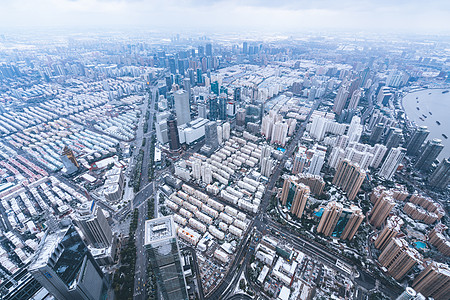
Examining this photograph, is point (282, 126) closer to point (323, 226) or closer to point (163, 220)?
point (323, 226)

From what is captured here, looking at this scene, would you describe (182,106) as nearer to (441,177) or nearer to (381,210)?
(381,210)

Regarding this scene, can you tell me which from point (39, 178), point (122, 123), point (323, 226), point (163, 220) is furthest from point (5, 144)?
point (323, 226)

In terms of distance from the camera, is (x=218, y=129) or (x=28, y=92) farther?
(x=28, y=92)

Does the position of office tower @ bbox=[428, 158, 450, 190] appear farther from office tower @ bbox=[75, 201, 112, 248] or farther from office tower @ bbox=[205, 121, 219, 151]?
office tower @ bbox=[75, 201, 112, 248]

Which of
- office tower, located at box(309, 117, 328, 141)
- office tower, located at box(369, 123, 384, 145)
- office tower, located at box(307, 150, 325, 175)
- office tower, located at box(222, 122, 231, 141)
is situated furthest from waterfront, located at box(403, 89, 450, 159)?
office tower, located at box(222, 122, 231, 141)

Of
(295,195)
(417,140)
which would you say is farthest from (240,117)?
(417,140)
